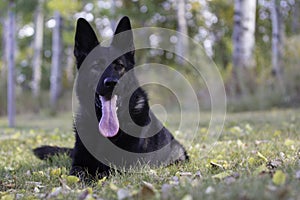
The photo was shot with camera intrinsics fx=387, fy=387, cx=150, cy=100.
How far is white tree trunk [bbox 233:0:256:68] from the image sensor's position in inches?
461

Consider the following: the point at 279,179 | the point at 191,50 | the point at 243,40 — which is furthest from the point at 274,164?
the point at 191,50

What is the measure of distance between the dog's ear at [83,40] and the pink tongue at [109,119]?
64cm

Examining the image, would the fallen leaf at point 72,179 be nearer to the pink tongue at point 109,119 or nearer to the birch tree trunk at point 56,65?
the pink tongue at point 109,119

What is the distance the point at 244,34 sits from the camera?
Answer: 11789 millimetres

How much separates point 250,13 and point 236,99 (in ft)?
8.87

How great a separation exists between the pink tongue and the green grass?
19.3 inches

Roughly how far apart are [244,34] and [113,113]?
30.0ft

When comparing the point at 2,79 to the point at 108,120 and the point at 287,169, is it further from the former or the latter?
the point at 287,169

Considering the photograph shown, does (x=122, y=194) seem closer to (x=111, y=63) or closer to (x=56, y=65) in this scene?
(x=111, y=63)

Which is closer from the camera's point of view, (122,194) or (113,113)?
(122,194)

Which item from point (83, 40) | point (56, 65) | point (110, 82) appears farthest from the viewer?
point (56, 65)

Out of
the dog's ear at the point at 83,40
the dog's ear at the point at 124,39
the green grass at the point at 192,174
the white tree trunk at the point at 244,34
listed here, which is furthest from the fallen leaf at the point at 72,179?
the white tree trunk at the point at 244,34

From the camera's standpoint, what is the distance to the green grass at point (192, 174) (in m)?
2.05

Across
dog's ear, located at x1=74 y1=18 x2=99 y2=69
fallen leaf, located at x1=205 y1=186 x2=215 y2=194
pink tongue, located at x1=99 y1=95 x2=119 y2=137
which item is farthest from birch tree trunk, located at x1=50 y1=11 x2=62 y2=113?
fallen leaf, located at x1=205 y1=186 x2=215 y2=194
